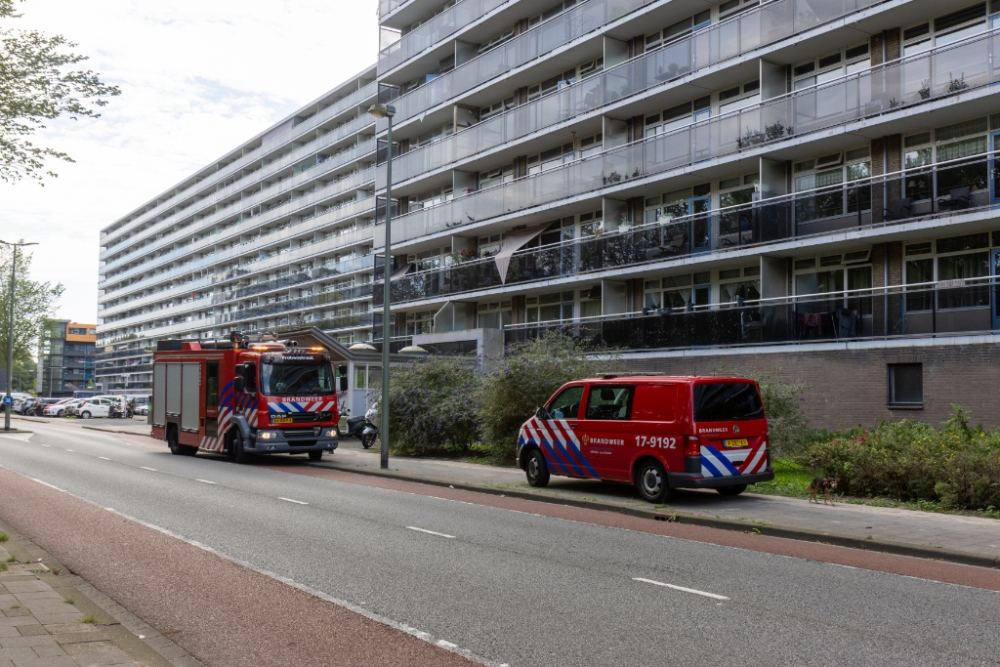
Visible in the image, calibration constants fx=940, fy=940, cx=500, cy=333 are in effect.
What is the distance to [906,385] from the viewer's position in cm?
A: 2111

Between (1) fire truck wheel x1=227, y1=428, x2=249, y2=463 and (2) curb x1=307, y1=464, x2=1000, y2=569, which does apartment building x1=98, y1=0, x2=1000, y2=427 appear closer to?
(2) curb x1=307, y1=464, x2=1000, y2=569

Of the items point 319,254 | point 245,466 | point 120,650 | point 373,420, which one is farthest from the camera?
point 319,254

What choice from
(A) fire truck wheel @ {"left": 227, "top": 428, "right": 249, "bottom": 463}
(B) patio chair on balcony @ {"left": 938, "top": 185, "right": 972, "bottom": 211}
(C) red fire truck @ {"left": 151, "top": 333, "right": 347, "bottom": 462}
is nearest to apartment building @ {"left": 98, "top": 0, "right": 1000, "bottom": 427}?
(B) patio chair on balcony @ {"left": 938, "top": 185, "right": 972, "bottom": 211}

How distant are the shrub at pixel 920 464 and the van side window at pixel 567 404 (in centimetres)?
386

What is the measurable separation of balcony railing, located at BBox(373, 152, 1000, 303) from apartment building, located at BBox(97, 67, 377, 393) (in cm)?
3120

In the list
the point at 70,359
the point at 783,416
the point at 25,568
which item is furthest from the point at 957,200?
the point at 70,359

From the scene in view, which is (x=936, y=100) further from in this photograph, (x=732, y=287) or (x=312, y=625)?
(x=312, y=625)

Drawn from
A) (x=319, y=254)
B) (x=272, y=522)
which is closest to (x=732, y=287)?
(x=272, y=522)

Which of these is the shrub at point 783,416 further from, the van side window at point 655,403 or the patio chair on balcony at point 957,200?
the patio chair on balcony at point 957,200

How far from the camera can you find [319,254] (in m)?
76.6

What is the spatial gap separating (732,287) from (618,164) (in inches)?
225

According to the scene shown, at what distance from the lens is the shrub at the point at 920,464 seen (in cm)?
1291

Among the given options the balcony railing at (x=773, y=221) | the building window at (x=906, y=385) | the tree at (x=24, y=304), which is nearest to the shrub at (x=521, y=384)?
the balcony railing at (x=773, y=221)

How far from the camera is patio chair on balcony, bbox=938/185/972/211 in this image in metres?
20.6
